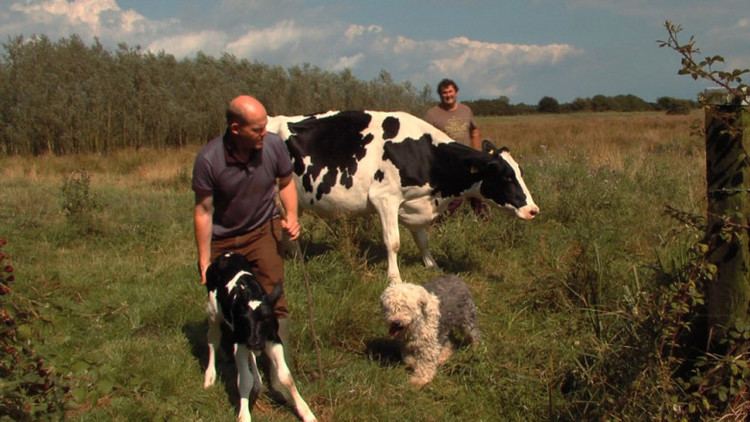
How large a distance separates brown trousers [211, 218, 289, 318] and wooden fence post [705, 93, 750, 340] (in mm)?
2776

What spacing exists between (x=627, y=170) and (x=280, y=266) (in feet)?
30.0

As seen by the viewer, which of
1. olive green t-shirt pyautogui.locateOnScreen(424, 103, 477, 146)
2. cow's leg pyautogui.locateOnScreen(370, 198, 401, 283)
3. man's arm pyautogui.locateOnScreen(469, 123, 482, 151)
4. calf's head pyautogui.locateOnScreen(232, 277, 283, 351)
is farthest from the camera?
man's arm pyautogui.locateOnScreen(469, 123, 482, 151)

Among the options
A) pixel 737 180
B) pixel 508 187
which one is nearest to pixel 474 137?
pixel 508 187

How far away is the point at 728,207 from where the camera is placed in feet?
11.7

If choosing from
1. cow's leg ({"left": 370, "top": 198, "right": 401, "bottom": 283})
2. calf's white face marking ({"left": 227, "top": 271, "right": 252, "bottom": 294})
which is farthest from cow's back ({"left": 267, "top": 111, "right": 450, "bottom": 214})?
calf's white face marking ({"left": 227, "top": 271, "right": 252, "bottom": 294})

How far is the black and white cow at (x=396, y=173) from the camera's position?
7694 mm

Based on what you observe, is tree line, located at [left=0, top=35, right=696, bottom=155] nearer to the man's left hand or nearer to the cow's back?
the cow's back

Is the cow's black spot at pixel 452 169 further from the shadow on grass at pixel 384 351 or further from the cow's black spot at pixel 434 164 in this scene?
the shadow on grass at pixel 384 351

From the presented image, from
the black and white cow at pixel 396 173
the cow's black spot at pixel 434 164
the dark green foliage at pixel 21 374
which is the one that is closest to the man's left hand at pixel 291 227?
the dark green foliage at pixel 21 374

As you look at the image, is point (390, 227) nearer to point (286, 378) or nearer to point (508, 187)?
point (508, 187)

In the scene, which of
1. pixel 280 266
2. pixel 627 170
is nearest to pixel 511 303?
pixel 280 266

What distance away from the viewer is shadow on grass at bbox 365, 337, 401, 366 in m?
5.49

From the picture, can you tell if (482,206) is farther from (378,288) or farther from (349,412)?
(349,412)

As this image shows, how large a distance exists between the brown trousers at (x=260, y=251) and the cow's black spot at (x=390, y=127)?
302cm
